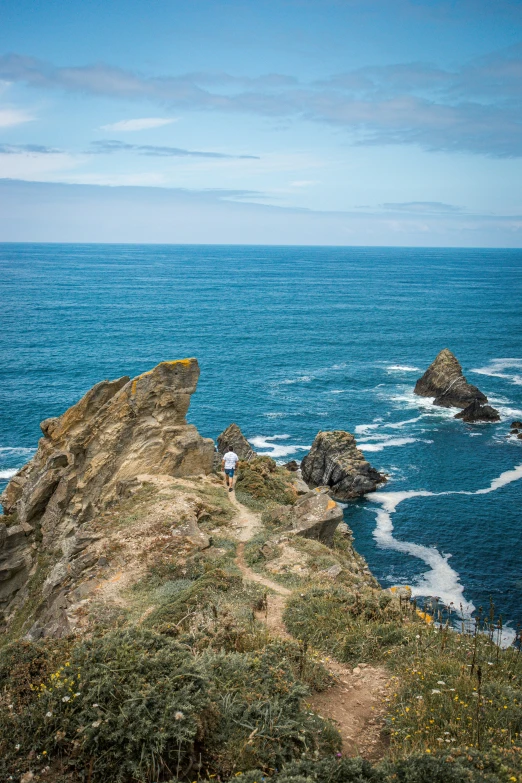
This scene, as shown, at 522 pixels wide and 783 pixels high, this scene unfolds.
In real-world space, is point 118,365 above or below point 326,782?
below

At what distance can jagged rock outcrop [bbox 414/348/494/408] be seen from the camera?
70.2 meters

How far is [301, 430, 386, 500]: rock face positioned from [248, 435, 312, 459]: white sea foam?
3525 millimetres

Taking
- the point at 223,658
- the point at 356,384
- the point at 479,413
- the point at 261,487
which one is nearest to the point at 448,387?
the point at 479,413

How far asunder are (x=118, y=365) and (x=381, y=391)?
3836 centimetres

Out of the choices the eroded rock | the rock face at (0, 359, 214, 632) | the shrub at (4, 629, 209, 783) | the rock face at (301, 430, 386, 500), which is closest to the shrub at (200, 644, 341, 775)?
the shrub at (4, 629, 209, 783)

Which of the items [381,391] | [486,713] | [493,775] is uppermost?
[493,775]

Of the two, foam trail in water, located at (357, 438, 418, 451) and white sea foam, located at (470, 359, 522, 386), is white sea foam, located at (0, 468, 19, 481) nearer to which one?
foam trail in water, located at (357, 438, 418, 451)

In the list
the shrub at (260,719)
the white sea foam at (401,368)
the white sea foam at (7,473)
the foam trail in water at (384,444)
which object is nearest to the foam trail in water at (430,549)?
the foam trail in water at (384,444)

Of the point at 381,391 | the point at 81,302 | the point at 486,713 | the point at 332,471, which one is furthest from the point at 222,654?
the point at 81,302

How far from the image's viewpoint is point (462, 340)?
343 ft

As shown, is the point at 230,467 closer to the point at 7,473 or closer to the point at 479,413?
the point at 7,473

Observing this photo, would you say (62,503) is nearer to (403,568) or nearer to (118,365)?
(403,568)

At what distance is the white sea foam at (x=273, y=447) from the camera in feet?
184

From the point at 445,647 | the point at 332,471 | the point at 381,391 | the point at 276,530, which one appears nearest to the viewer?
the point at 445,647
